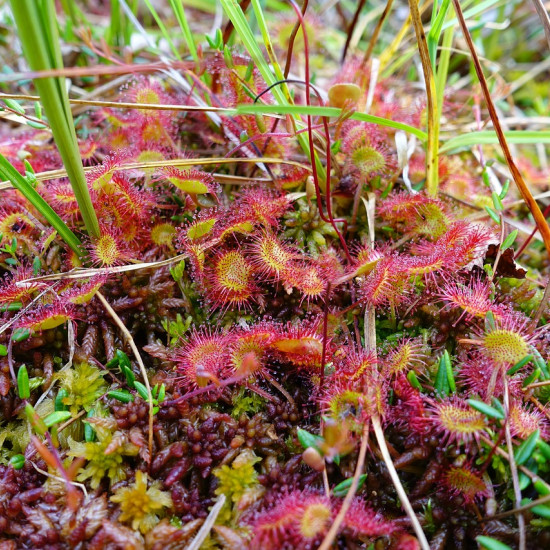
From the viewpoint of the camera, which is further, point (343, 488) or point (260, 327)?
point (260, 327)

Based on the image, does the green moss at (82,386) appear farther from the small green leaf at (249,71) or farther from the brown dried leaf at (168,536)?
the small green leaf at (249,71)

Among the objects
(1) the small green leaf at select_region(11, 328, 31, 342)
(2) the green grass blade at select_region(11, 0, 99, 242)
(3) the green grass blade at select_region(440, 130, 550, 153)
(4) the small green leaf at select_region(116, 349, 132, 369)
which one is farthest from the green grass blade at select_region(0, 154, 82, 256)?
(3) the green grass blade at select_region(440, 130, 550, 153)

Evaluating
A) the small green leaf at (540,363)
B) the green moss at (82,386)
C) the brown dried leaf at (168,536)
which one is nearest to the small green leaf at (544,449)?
the small green leaf at (540,363)

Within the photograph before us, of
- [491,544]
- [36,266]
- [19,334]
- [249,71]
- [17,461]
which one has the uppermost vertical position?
[249,71]

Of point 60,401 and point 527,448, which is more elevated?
point 60,401

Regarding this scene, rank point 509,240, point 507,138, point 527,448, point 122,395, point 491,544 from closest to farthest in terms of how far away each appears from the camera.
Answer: point 491,544 → point 527,448 → point 122,395 → point 509,240 → point 507,138

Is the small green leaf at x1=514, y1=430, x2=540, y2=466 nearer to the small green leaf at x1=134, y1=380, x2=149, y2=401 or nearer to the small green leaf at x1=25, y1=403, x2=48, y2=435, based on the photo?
the small green leaf at x1=134, y1=380, x2=149, y2=401

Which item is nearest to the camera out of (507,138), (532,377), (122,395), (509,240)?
(532,377)

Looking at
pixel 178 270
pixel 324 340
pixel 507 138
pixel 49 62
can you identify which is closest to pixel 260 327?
pixel 324 340

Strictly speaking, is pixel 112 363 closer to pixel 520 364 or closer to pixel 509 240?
pixel 520 364
